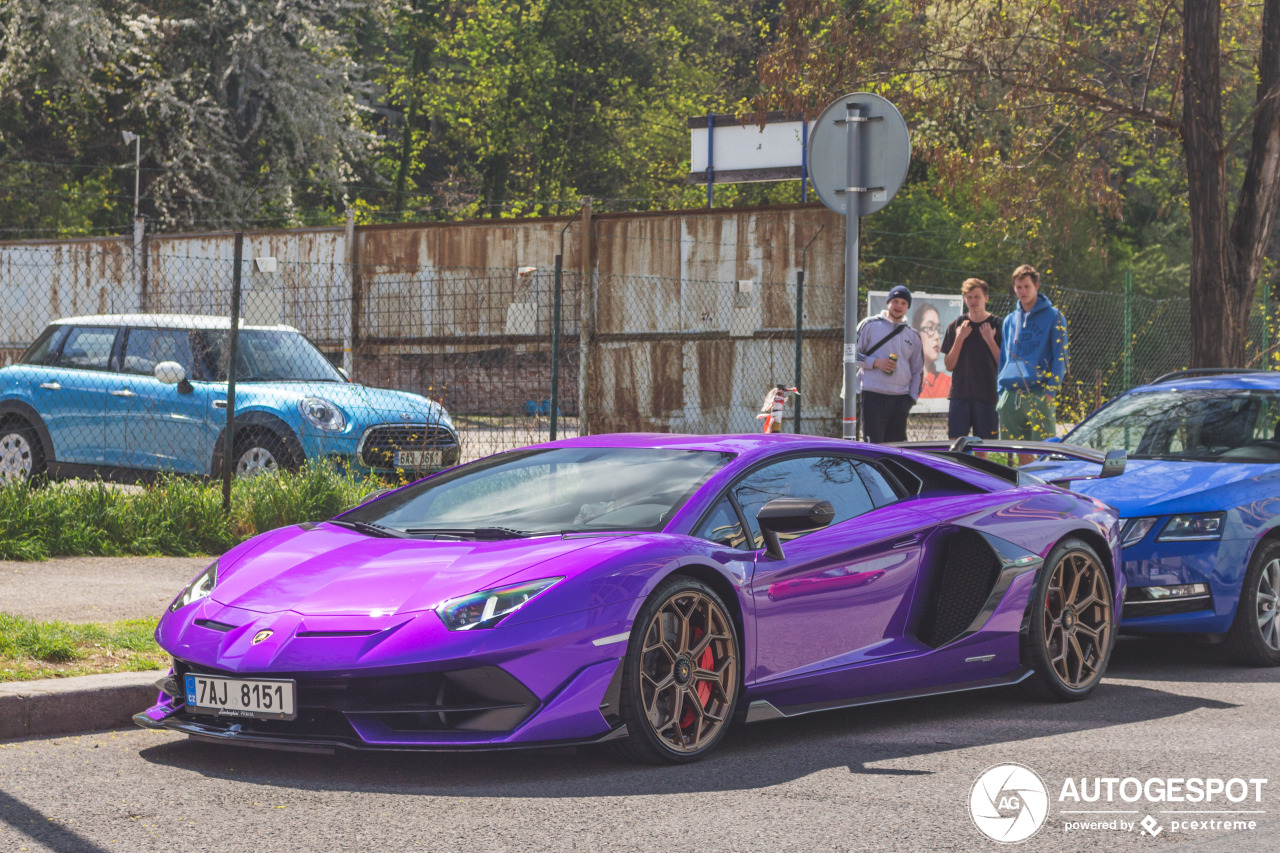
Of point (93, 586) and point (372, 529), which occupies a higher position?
point (372, 529)

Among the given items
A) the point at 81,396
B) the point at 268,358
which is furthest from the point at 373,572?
the point at 81,396

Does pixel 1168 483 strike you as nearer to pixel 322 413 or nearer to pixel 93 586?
pixel 93 586

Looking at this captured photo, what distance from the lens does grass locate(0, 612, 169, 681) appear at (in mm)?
5977

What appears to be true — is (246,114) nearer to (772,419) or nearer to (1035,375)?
(772,419)

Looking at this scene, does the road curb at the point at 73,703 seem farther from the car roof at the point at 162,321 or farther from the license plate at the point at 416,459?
the car roof at the point at 162,321

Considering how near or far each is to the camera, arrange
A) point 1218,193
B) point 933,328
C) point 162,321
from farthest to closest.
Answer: point 933,328, point 1218,193, point 162,321

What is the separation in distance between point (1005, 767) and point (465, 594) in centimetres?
197

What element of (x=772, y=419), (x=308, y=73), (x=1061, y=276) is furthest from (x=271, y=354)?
(x=1061, y=276)

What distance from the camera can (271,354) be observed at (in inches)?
489

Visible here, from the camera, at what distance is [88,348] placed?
1236cm

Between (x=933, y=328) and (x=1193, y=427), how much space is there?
45.1 feet

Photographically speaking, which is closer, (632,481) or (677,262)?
(632,481)

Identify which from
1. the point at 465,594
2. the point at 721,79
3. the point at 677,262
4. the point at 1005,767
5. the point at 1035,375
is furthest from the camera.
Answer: the point at 721,79

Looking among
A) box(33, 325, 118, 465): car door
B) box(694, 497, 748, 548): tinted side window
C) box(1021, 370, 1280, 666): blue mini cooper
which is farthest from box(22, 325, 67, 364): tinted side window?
box(694, 497, 748, 548): tinted side window
